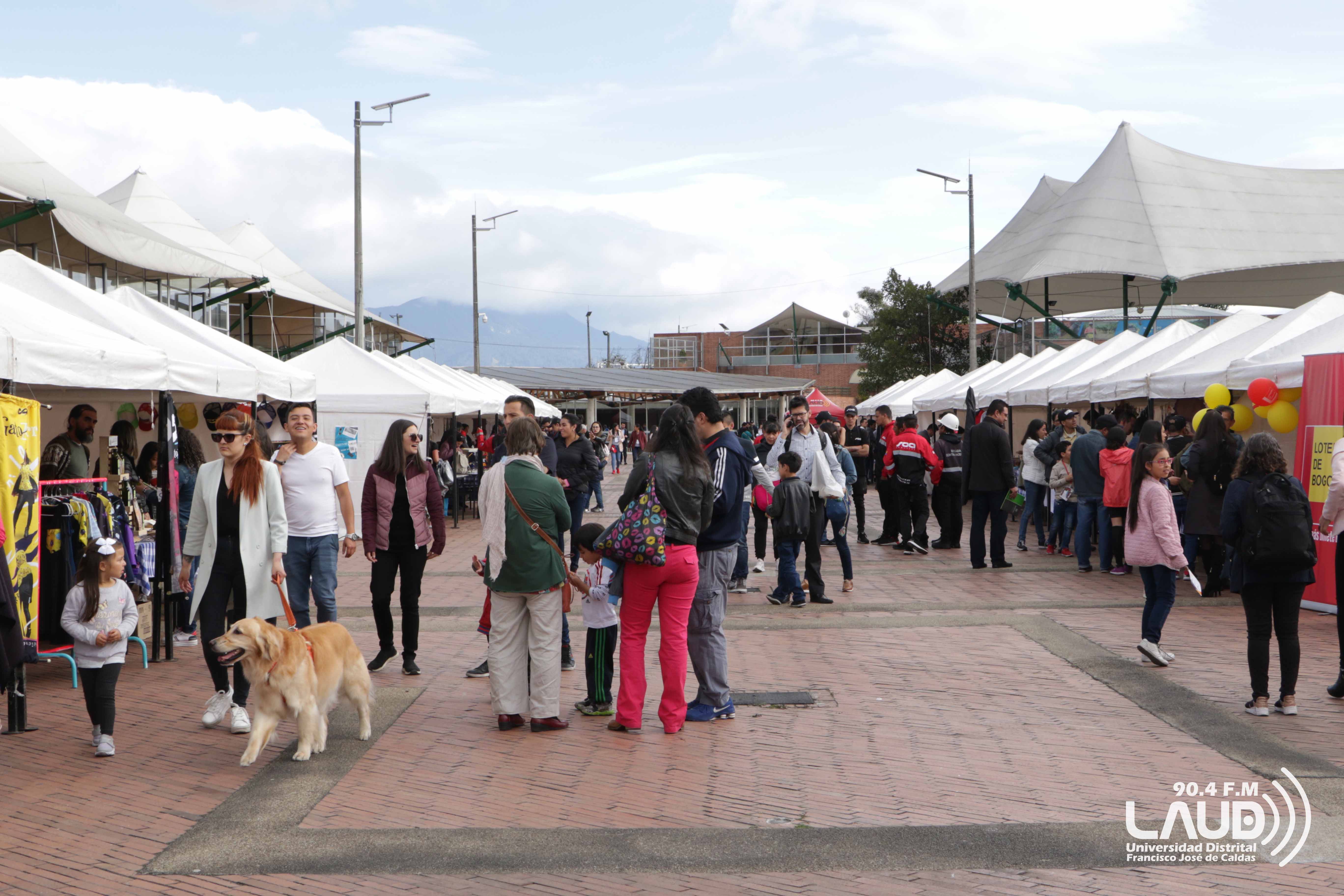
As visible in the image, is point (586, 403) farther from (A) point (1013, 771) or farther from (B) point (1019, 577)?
(A) point (1013, 771)

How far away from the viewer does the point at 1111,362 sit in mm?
18500

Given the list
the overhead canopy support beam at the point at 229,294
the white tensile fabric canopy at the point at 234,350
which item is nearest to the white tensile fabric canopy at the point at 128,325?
the white tensile fabric canopy at the point at 234,350

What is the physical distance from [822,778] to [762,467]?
6214 millimetres

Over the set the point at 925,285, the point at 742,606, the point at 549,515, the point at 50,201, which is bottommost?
the point at 742,606

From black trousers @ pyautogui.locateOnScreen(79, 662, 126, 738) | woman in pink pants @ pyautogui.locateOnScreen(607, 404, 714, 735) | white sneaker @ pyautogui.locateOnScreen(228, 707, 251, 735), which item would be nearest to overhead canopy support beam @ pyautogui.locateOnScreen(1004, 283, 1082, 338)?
woman in pink pants @ pyautogui.locateOnScreen(607, 404, 714, 735)

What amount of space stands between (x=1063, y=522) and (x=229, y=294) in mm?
23462

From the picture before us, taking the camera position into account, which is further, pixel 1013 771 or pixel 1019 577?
pixel 1019 577

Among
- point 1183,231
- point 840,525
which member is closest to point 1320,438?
point 840,525

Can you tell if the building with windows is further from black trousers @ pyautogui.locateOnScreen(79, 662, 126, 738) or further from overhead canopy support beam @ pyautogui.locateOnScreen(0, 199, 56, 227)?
black trousers @ pyautogui.locateOnScreen(79, 662, 126, 738)

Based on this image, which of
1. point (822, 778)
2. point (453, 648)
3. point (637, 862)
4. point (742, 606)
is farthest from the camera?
point (742, 606)

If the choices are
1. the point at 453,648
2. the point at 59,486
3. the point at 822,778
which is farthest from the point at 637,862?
the point at 59,486

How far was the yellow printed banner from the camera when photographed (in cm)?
635

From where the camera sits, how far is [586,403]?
6194cm

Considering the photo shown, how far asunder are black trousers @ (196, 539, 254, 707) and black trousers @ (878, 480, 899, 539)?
10768 mm
